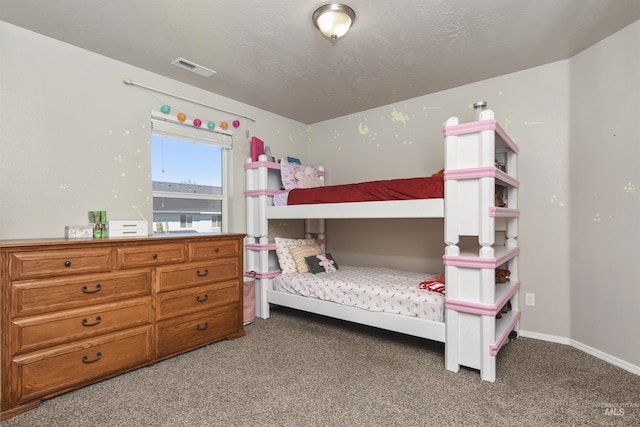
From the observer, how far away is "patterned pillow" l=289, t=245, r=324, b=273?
330cm

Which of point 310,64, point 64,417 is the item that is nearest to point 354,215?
point 310,64

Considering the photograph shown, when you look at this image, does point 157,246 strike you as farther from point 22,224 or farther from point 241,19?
point 241,19

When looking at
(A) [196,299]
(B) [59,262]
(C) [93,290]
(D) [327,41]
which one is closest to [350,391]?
(A) [196,299]

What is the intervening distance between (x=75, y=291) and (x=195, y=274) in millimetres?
747

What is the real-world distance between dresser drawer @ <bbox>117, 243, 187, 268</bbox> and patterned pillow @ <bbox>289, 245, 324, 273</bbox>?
1211mm

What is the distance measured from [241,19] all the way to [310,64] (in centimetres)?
73

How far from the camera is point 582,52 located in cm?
242

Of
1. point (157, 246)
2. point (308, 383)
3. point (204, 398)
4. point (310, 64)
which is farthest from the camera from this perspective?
point (310, 64)

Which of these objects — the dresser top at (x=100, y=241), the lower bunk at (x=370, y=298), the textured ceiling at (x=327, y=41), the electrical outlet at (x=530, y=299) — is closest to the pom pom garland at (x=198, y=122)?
the textured ceiling at (x=327, y=41)

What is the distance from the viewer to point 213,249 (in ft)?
8.46

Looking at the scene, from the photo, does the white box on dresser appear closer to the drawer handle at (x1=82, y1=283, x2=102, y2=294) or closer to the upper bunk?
the drawer handle at (x1=82, y1=283, x2=102, y2=294)

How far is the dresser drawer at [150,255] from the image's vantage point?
2.08m

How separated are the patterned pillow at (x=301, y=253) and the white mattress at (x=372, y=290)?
5.3 inches

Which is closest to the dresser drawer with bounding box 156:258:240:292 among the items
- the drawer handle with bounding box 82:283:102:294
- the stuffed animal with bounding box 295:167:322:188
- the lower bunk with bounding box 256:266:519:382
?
the drawer handle with bounding box 82:283:102:294
